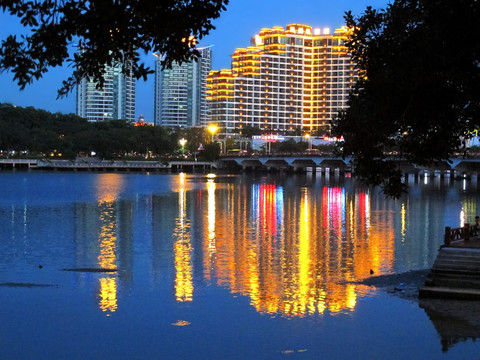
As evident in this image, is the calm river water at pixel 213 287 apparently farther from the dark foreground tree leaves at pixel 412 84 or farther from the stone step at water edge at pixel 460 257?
the dark foreground tree leaves at pixel 412 84

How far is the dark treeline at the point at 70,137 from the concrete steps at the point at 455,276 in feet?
459

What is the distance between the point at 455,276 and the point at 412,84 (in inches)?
434

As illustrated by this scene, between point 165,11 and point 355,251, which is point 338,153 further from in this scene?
point 355,251

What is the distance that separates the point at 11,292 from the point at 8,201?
44766 millimetres

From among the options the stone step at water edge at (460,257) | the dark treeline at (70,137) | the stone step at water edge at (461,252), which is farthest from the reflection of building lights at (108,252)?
the dark treeline at (70,137)

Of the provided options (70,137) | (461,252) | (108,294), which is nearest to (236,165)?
(70,137)

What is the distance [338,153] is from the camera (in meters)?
16.4

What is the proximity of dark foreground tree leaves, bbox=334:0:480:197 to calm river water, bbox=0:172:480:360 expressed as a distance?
233 inches

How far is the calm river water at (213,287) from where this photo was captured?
19.5m

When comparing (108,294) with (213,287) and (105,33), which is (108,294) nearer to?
(213,287)

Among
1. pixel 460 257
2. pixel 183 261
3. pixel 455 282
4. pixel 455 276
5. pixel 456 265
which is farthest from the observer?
pixel 183 261

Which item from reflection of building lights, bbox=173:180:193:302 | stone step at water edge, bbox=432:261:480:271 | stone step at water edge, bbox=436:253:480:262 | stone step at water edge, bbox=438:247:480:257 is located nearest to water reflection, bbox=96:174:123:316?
reflection of building lights, bbox=173:180:193:302

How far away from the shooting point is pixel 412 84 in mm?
13945

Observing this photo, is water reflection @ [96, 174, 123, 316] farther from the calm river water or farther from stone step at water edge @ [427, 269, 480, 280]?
stone step at water edge @ [427, 269, 480, 280]
